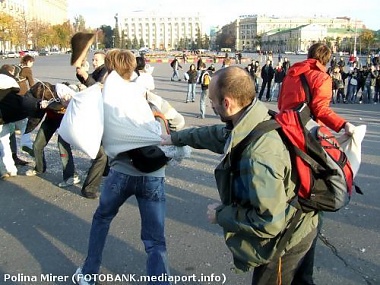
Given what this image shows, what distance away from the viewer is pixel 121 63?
292 cm

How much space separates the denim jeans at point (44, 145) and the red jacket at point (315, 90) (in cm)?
323

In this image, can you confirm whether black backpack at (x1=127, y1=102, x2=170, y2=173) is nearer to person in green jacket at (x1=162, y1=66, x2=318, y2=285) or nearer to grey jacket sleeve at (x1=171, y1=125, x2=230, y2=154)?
grey jacket sleeve at (x1=171, y1=125, x2=230, y2=154)

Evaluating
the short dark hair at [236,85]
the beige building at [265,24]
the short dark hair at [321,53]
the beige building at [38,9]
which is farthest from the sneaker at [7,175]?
the beige building at [265,24]

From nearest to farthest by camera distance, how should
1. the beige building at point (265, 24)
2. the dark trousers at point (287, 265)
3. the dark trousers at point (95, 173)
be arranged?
the dark trousers at point (287, 265)
the dark trousers at point (95, 173)
the beige building at point (265, 24)

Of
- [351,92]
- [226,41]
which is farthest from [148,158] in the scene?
[226,41]

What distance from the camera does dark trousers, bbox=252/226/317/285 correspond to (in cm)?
219

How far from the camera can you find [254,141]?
188cm

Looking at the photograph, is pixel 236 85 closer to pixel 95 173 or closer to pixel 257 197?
pixel 257 197

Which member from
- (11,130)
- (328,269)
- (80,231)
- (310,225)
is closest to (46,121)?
(11,130)

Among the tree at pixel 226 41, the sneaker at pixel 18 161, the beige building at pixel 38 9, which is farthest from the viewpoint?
the tree at pixel 226 41

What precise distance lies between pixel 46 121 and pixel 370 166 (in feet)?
16.8

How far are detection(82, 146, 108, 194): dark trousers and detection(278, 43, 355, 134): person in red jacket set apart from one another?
2415 millimetres

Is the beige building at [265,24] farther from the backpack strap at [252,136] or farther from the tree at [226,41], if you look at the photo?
the backpack strap at [252,136]

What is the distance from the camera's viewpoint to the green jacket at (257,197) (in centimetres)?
186
